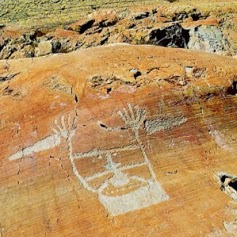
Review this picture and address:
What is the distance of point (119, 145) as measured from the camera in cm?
779

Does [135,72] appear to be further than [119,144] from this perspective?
Yes

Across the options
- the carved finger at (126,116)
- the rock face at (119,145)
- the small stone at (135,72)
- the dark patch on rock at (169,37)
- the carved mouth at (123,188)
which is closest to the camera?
the rock face at (119,145)

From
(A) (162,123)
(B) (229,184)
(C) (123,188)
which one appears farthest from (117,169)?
(B) (229,184)

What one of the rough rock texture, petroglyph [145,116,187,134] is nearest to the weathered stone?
the rough rock texture

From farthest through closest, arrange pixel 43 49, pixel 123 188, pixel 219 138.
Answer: pixel 43 49, pixel 219 138, pixel 123 188

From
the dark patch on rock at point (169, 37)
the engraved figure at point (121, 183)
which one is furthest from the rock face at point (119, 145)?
the dark patch on rock at point (169, 37)

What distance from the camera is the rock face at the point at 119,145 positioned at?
23.1 feet

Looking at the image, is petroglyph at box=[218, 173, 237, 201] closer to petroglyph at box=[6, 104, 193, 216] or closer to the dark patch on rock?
petroglyph at box=[6, 104, 193, 216]

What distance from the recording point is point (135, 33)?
522 inches

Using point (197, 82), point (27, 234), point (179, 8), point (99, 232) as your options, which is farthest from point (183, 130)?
point (179, 8)

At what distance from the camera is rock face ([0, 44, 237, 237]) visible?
7.03 m

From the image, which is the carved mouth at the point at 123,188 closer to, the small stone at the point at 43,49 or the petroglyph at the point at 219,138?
the petroglyph at the point at 219,138

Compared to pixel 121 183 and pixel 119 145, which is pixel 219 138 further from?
pixel 121 183

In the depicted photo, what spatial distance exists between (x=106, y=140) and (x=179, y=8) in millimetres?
11736
